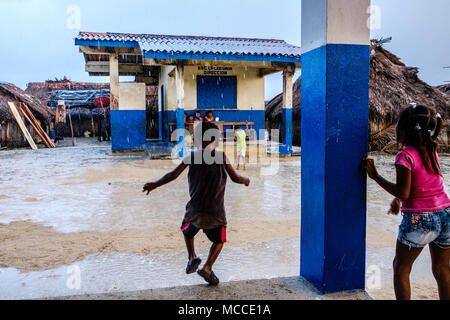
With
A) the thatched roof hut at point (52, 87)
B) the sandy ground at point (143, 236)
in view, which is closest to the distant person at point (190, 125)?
the sandy ground at point (143, 236)

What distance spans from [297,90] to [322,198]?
16.0 m

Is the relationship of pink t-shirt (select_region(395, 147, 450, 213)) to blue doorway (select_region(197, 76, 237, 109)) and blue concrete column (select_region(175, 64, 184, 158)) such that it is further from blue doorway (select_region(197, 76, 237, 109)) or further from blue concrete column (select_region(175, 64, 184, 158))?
blue doorway (select_region(197, 76, 237, 109))

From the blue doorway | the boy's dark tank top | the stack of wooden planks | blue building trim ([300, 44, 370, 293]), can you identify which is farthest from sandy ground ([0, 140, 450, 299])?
the stack of wooden planks

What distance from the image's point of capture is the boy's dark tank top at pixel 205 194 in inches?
113

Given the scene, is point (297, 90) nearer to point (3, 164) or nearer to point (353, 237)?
point (3, 164)

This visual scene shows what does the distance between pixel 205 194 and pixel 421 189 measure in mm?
1459

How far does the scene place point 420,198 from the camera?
235cm

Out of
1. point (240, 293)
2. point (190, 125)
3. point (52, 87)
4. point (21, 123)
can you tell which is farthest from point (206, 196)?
point (52, 87)

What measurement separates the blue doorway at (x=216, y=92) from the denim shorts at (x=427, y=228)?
12.8m

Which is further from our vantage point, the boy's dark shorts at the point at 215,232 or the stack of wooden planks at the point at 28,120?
the stack of wooden planks at the point at 28,120

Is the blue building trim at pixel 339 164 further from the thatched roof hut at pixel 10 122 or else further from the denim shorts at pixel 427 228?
the thatched roof hut at pixel 10 122

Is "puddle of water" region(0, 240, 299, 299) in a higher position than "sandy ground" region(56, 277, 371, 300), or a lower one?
lower

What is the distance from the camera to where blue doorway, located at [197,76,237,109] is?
583 inches

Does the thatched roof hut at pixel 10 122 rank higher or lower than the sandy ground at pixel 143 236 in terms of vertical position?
higher
